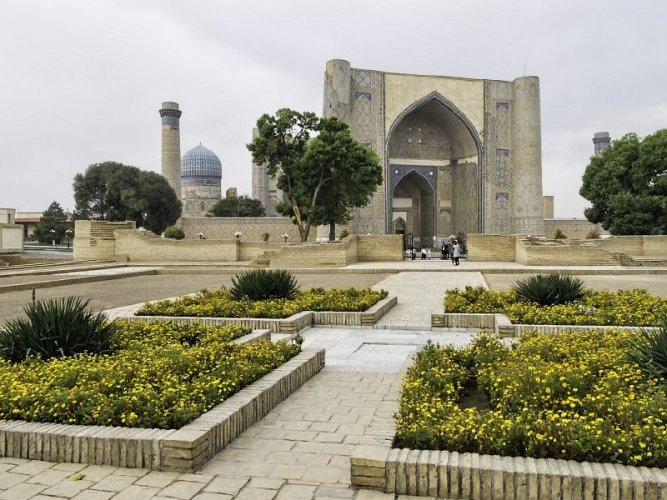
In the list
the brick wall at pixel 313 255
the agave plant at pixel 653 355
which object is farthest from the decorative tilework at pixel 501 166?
the agave plant at pixel 653 355

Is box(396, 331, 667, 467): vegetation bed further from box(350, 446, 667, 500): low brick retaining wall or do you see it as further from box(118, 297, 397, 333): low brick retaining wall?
box(118, 297, 397, 333): low brick retaining wall

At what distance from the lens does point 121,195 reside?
→ 40281 millimetres

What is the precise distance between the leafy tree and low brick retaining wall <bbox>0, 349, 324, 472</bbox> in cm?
2842

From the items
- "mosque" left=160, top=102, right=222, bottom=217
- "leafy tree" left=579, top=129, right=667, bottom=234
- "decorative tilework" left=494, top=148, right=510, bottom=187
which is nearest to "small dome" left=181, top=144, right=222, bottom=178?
"mosque" left=160, top=102, right=222, bottom=217

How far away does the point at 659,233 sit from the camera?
29.0 metres

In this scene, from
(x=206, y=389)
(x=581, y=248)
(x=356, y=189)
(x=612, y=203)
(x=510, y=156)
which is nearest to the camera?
(x=206, y=389)

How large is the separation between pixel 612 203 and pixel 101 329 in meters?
28.2

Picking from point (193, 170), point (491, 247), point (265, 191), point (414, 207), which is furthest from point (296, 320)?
point (193, 170)

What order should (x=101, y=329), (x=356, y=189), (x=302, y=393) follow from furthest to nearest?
(x=356, y=189) → (x=101, y=329) → (x=302, y=393)

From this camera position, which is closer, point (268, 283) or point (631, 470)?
point (631, 470)

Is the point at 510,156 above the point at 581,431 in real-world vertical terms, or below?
above

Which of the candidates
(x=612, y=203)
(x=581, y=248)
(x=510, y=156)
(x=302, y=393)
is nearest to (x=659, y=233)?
(x=612, y=203)

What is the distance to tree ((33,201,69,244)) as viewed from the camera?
168 feet

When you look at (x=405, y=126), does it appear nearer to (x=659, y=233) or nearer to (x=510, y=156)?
(x=510, y=156)
